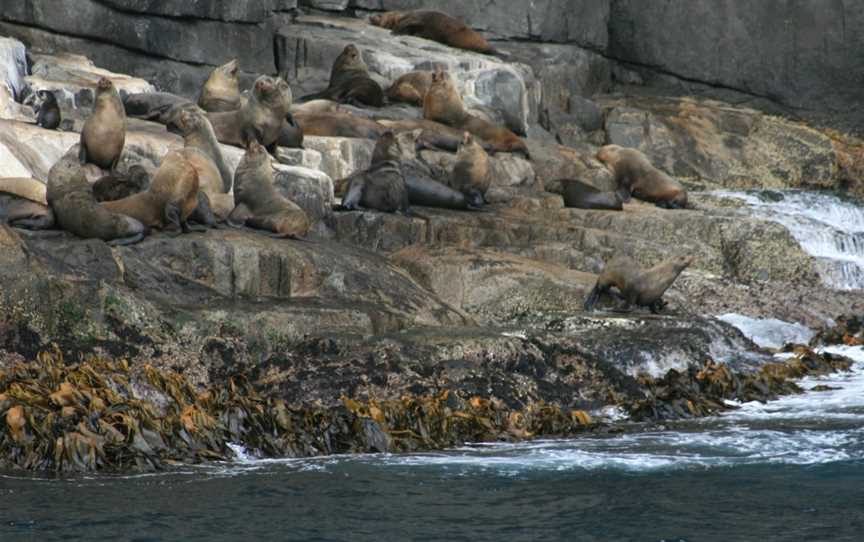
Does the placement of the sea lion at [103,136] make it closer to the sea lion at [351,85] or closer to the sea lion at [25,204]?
the sea lion at [25,204]

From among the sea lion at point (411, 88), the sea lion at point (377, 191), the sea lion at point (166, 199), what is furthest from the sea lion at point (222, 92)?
the sea lion at point (166, 199)

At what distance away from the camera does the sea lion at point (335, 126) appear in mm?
17438

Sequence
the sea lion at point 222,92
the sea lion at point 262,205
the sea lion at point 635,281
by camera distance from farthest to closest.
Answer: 1. the sea lion at point 222,92
2. the sea lion at point 635,281
3. the sea lion at point 262,205

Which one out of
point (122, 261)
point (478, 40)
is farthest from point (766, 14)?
point (122, 261)

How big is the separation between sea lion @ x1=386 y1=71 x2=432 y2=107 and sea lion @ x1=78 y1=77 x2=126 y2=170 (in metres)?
7.41

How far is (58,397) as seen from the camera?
846 cm

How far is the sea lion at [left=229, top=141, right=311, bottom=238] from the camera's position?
13.0m

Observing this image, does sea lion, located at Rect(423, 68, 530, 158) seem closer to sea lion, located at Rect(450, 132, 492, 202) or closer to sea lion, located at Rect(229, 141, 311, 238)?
sea lion, located at Rect(450, 132, 492, 202)

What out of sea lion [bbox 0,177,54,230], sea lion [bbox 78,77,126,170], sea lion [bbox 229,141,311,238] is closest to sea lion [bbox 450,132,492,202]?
sea lion [bbox 229,141,311,238]

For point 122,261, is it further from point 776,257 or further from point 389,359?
point 776,257

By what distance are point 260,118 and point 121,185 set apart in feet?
9.77

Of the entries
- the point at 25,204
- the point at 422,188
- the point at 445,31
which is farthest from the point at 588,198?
the point at 25,204

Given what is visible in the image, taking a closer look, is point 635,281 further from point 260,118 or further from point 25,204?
point 25,204

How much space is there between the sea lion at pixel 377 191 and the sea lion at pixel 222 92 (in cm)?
238
